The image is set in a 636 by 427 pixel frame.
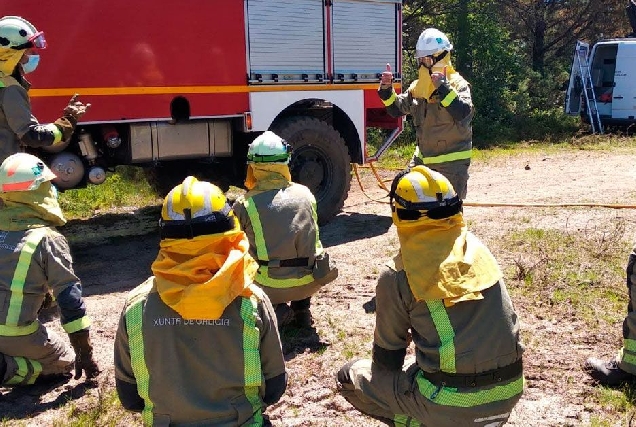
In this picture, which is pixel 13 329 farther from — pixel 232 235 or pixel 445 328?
pixel 445 328

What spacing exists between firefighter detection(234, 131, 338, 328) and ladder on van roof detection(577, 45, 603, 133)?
13.4 meters

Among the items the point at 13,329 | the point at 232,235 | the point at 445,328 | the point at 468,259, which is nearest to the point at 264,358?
the point at 232,235

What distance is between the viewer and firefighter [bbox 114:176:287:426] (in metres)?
2.22

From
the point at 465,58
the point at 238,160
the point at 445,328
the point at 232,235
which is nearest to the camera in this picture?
the point at 232,235

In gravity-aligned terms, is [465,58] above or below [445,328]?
above

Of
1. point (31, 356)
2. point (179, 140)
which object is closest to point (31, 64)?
point (179, 140)

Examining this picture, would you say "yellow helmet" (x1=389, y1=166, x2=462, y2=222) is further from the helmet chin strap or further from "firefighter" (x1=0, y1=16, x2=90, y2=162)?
"firefighter" (x1=0, y1=16, x2=90, y2=162)

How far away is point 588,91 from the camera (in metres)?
16.5

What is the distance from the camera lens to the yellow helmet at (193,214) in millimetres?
2217

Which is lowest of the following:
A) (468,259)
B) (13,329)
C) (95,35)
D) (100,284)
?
(100,284)

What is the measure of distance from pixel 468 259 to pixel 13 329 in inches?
99.0

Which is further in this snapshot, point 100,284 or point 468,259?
point 100,284

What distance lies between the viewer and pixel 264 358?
250 centimetres

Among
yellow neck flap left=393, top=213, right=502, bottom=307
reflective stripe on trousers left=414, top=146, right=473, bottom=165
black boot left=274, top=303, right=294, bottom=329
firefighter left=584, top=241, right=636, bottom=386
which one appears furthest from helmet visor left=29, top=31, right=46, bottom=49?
firefighter left=584, top=241, right=636, bottom=386
